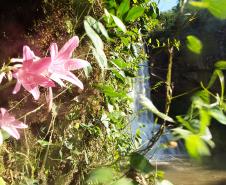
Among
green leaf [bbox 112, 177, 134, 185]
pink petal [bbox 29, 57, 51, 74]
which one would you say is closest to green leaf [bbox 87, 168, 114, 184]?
green leaf [bbox 112, 177, 134, 185]

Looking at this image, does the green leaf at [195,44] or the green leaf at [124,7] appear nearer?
the green leaf at [195,44]

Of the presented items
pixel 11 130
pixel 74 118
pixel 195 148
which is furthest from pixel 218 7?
pixel 74 118

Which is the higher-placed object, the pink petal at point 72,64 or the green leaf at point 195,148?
the pink petal at point 72,64

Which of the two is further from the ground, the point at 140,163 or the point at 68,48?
the point at 68,48

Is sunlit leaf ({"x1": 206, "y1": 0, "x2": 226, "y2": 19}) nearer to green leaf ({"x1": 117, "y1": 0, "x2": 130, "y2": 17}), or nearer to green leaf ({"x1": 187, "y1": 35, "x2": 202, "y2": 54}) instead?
green leaf ({"x1": 187, "y1": 35, "x2": 202, "y2": 54})

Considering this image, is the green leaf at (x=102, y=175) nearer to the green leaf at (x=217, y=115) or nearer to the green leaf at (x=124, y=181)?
the green leaf at (x=124, y=181)

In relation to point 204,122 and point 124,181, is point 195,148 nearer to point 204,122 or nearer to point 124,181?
point 204,122

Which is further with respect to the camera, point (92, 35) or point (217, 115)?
point (92, 35)

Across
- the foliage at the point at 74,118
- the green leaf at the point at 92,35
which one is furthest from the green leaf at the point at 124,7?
the green leaf at the point at 92,35
